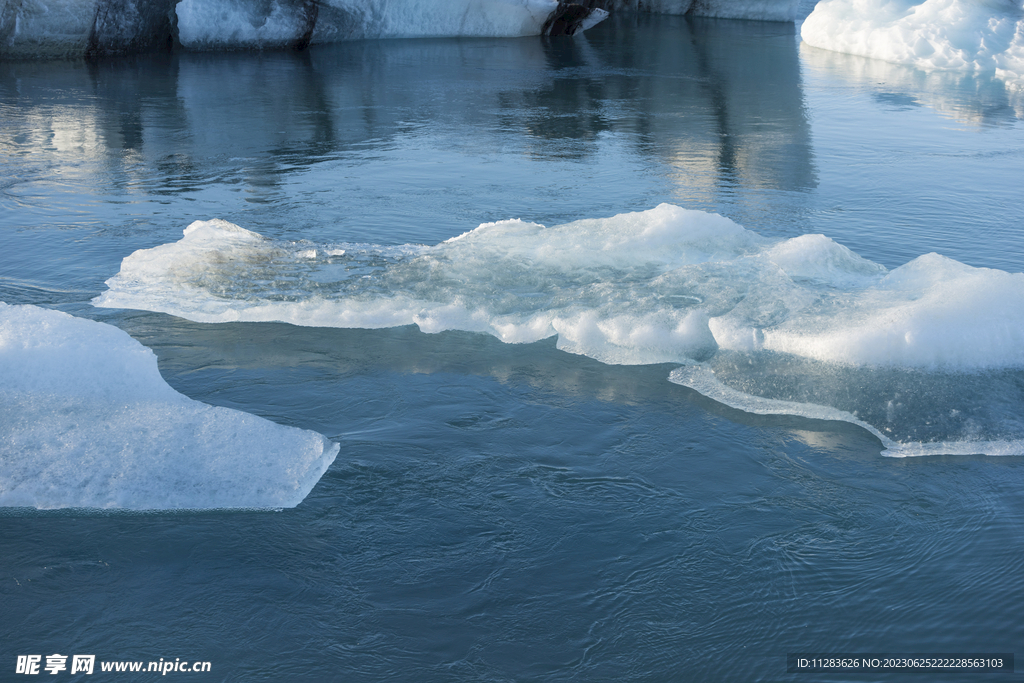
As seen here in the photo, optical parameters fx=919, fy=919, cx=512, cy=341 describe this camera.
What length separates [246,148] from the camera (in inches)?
352

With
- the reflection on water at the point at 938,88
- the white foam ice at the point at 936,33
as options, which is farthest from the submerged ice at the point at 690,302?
the white foam ice at the point at 936,33

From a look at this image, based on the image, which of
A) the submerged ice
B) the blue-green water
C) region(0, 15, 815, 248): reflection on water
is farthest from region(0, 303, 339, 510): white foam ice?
region(0, 15, 815, 248): reflection on water

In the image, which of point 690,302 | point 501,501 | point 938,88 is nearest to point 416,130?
point 690,302

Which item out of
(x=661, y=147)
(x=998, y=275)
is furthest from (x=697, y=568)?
(x=661, y=147)

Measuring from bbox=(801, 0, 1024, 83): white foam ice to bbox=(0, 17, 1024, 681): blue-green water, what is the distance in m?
9.28

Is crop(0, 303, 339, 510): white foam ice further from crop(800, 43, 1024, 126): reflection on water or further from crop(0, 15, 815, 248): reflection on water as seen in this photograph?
crop(800, 43, 1024, 126): reflection on water

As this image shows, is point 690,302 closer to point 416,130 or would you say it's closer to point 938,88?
point 416,130

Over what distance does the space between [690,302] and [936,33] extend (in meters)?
14.4

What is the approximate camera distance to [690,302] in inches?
186

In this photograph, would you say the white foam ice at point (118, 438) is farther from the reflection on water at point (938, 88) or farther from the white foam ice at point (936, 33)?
the white foam ice at point (936, 33)

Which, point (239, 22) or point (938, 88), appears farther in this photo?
point (239, 22)

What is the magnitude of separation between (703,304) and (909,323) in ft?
3.19

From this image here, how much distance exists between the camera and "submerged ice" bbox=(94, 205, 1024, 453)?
157 inches

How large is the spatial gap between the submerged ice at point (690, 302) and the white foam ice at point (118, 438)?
796mm
